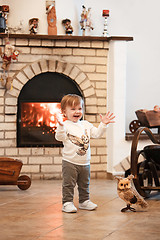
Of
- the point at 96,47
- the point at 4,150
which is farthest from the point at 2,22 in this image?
the point at 4,150

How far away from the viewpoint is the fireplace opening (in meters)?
5.63

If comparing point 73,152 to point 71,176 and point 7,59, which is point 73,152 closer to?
point 71,176

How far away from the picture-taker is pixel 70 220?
3227 mm

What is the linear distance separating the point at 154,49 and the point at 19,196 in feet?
10.2

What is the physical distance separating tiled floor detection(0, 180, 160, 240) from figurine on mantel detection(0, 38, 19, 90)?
1.56 meters

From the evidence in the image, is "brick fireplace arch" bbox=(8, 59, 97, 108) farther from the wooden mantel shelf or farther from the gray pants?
the gray pants

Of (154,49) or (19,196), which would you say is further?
(154,49)

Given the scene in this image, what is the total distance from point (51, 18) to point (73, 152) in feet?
8.69

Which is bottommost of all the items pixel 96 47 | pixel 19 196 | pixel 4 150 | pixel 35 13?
pixel 19 196

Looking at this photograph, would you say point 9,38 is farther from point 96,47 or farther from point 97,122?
point 97,122

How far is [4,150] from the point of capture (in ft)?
18.3

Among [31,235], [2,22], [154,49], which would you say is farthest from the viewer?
[154,49]

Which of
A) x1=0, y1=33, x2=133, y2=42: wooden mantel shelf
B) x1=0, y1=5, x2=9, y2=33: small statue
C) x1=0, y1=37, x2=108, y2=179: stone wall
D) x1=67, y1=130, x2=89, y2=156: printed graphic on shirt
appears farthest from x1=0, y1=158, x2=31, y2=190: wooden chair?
x1=0, y1=5, x2=9, y2=33: small statue

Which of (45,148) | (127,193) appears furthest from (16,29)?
(127,193)
